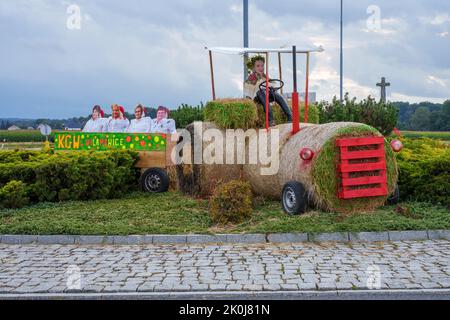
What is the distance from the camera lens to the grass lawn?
973cm

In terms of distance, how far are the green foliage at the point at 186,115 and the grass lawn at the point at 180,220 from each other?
1157 centimetres

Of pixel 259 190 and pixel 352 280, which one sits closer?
pixel 352 280

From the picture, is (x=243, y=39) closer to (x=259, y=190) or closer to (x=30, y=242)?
(x=259, y=190)

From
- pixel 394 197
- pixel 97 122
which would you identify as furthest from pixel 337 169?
pixel 97 122

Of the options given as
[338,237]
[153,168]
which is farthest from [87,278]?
[153,168]

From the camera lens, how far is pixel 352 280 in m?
7.04

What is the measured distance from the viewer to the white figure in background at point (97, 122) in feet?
60.5

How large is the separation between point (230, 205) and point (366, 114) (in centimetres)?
1401

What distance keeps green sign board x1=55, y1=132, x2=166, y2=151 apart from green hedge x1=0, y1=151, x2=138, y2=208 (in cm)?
123

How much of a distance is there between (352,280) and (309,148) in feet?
13.1

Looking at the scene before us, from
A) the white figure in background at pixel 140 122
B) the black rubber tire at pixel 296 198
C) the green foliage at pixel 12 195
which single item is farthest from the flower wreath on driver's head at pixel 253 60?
the green foliage at pixel 12 195

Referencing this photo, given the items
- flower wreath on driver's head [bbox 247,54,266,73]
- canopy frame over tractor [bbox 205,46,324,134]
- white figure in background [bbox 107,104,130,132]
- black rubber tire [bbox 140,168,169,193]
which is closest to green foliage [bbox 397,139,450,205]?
canopy frame over tractor [bbox 205,46,324,134]

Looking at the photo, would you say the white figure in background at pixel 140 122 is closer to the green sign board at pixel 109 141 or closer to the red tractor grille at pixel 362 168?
the green sign board at pixel 109 141

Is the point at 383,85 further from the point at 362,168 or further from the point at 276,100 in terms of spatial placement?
the point at 362,168
